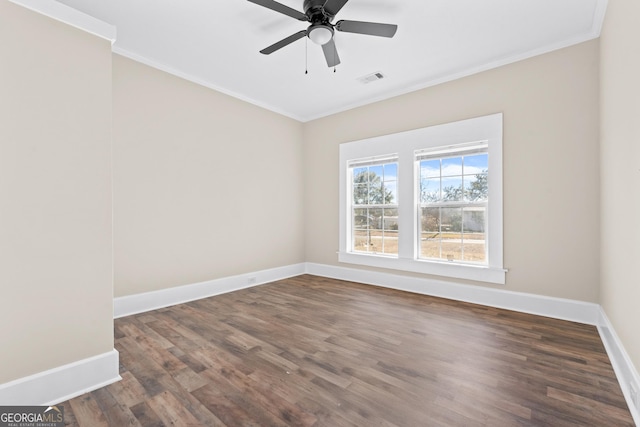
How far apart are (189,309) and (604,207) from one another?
14.8 ft

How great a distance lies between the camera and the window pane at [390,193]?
4535mm

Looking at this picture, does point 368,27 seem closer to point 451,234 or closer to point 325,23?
point 325,23

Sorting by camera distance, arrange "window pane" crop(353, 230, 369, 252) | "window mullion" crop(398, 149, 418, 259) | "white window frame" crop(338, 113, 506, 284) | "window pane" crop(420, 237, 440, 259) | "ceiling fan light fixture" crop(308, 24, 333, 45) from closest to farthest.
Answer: "ceiling fan light fixture" crop(308, 24, 333, 45)
"white window frame" crop(338, 113, 506, 284)
"window pane" crop(420, 237, 440, 259)
"window mullion" crop(398, 149, 418, 259)
"window pane" crop(353, 230, 369, 252)

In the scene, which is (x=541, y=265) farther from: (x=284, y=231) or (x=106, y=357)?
(x=106, y=357)

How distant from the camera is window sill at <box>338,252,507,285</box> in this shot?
3533 millimetres

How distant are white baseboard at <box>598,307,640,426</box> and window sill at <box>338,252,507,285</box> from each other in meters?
1.03

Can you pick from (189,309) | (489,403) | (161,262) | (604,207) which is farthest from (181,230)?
(604,207)

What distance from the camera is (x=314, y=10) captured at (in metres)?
2.37

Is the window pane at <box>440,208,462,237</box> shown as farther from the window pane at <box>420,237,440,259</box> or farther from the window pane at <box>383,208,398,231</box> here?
the window pane at <box>383,208,398,231</box>

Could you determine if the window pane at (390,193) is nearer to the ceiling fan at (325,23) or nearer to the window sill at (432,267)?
the window sill at (432,267)

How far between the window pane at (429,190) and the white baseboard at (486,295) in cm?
116

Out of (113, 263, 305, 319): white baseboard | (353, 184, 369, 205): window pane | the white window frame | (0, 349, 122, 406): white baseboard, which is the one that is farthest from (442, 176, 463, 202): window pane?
(0, 349, 122, 406): white baseboard

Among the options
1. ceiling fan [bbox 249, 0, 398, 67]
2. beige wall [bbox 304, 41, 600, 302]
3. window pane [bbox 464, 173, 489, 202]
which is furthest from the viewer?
window pane [bbox 464, 173, 489, 202]

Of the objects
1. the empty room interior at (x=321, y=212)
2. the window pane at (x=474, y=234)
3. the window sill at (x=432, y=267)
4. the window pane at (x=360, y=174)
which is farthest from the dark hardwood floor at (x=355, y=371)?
the window pane at (x=360, y=174)
